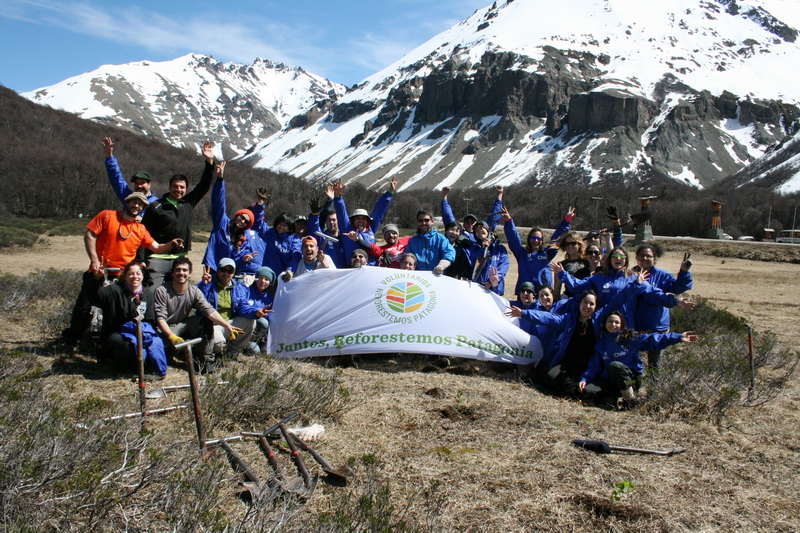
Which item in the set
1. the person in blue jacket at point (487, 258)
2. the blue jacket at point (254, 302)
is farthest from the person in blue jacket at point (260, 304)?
the person in blue jacket at point (487, 258)

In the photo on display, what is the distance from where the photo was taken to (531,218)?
289 feet

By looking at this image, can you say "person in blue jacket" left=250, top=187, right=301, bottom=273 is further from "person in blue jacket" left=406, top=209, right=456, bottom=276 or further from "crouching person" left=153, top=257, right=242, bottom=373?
"crouching person" left=153, top=257, right=242, bottom=373

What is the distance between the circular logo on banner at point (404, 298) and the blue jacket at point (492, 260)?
1347 millimetres

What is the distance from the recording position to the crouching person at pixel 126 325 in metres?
5.43

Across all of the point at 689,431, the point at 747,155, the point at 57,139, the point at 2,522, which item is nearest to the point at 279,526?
the point at 2,522

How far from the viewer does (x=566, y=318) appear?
6324mm

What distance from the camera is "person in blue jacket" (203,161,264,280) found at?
22.8 ft

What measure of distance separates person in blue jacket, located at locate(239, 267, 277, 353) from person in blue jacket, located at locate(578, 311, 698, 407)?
11.9 feet

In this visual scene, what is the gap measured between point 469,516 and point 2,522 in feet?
7.77

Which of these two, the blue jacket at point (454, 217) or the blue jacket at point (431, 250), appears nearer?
the blue jacket at point (431, 250)

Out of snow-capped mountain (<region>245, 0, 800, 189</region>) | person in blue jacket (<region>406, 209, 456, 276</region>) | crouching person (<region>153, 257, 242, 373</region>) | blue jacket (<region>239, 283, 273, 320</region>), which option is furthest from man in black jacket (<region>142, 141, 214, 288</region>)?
snow-capped mountain (<region>245, 0, 800, 189</region>)

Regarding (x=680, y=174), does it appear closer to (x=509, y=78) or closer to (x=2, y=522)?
(x=509, y=78)

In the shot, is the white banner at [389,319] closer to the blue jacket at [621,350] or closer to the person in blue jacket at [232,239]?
the person in blue jacket at [232,239]

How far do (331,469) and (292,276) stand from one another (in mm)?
4048
